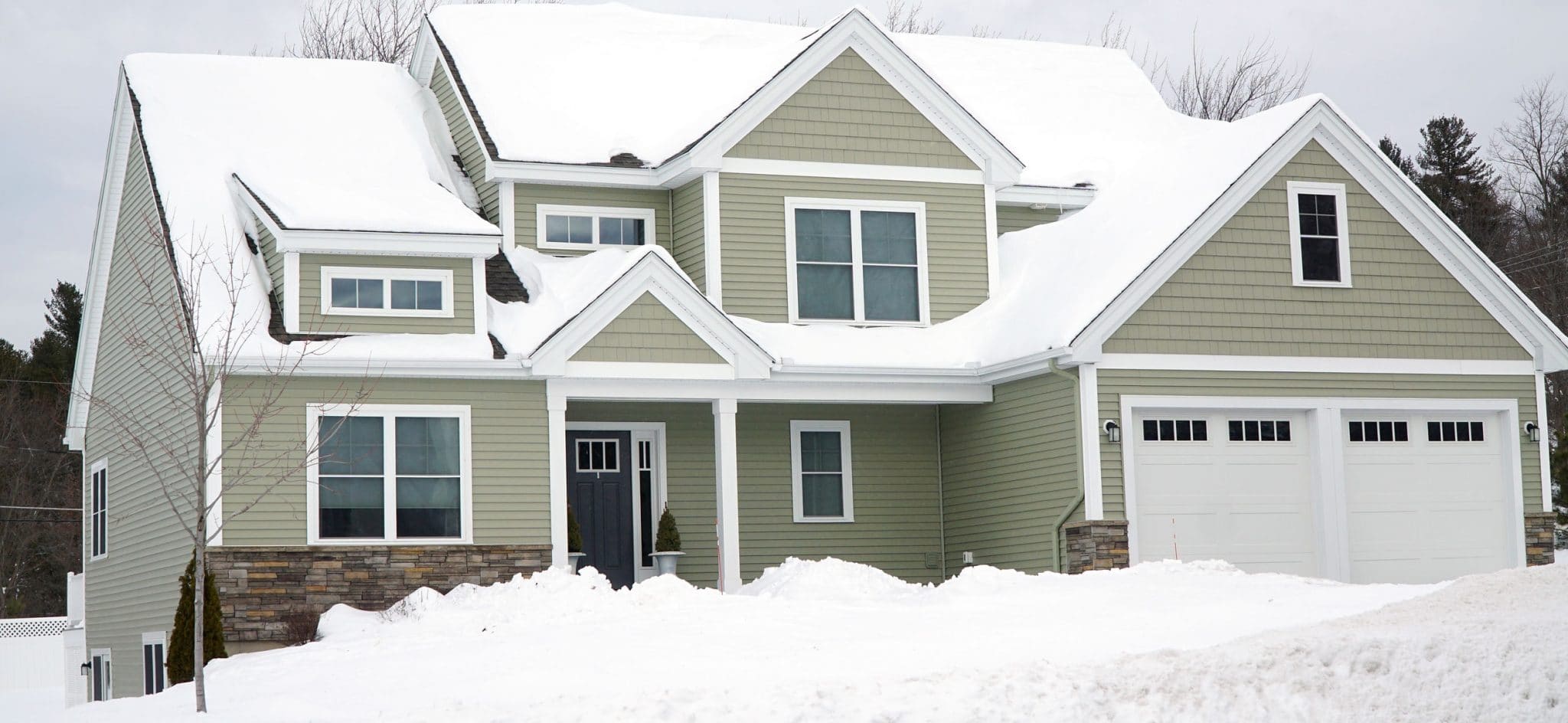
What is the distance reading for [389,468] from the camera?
56.6ft

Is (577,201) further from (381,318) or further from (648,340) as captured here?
(381,318)

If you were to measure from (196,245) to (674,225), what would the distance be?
18.7ft

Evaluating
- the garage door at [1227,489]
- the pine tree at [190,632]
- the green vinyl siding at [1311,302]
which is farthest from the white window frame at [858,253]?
the pine tree at [190,632]

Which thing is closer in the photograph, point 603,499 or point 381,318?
point 381,318

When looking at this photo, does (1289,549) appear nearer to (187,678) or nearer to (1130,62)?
(1130,62)

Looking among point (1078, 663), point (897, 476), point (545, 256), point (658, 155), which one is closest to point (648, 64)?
point (658, 155)

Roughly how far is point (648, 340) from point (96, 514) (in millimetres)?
8362

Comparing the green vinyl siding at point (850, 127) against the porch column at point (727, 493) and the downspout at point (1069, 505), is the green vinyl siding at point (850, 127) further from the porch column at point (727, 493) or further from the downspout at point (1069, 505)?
the downspout at point (1069, 505)

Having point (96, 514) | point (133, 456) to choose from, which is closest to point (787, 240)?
point (133, 456)

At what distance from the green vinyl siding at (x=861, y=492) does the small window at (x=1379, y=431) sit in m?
4.96

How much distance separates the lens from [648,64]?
2291 centimetres

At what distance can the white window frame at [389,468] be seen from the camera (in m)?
16.8

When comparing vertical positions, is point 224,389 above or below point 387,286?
below

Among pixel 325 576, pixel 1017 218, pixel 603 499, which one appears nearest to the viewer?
pixel 325 576
